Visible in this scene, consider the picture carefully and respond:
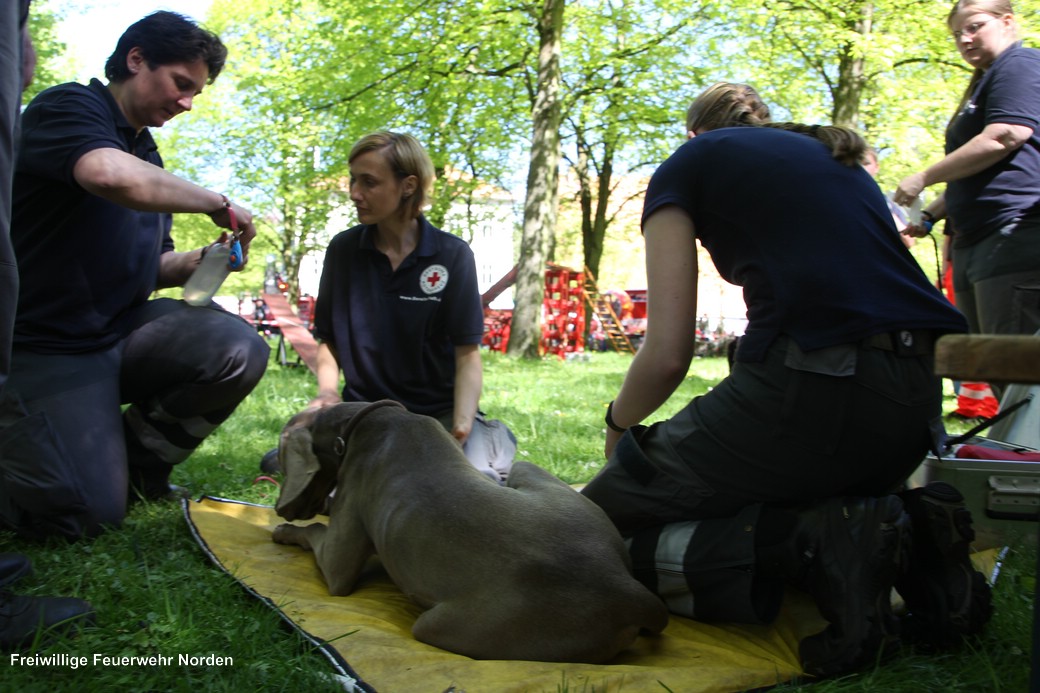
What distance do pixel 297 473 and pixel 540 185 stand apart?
483 inches

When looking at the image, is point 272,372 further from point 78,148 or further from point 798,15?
point 798,15

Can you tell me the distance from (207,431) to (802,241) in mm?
3046

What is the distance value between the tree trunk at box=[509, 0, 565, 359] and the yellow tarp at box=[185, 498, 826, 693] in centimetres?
1183

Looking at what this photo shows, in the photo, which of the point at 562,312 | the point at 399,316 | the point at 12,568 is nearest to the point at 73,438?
the point at 12,568

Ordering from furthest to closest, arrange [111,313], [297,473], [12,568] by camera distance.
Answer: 1. [111,313]
2. [297,473]
3. [12,568]

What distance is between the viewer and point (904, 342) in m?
2.49

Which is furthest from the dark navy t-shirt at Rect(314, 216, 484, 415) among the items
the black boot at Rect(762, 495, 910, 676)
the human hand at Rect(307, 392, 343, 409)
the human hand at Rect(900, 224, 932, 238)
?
the human hand at Rect(900, 224, 932, 238)

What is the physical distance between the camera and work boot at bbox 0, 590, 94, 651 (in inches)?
97.4

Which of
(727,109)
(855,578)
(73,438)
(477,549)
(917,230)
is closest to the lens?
(855,578)

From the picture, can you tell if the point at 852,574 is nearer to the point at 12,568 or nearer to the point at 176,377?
the point at 12,568

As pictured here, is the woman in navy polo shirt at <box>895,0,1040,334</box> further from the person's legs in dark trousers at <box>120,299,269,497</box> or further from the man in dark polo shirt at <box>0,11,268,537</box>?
the man in dark polo shirt at <box>0,11,268,537</box>

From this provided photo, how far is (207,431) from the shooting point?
4301 mm

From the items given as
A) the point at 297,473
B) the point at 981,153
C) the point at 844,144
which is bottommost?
the point at 297,473

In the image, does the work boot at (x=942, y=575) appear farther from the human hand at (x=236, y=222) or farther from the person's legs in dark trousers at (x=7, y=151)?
the human hand at (x=236, y=222)
